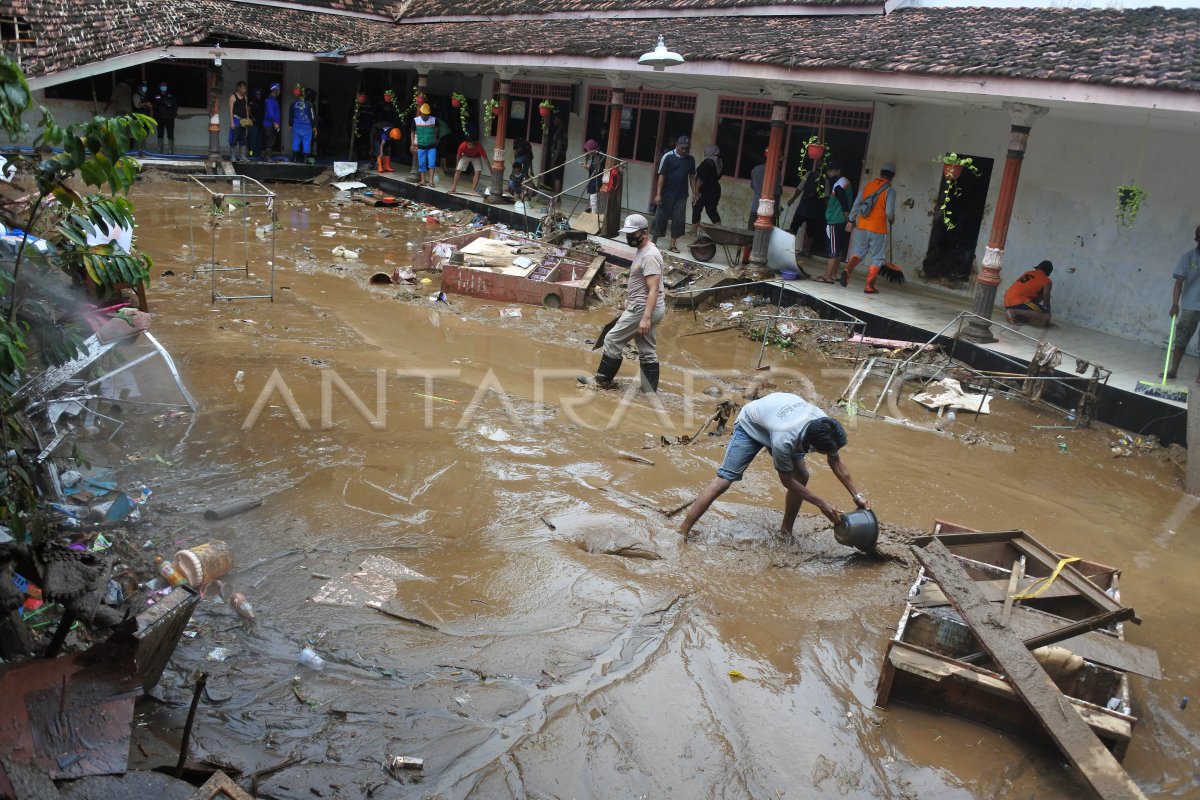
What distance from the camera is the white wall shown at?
36.2 ft

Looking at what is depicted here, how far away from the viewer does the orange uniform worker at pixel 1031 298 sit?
11.7 m

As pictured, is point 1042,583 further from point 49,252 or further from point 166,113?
point 166,113

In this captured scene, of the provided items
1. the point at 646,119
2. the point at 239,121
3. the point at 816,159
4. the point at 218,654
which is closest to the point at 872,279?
the point at 816,159

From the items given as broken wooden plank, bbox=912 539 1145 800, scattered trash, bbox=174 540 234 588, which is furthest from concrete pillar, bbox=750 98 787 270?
scattered trash, bbox=174 540 234 588

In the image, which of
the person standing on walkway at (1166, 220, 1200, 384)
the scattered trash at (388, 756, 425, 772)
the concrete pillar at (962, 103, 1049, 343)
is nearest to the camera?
the scattered trash at (388, 756, 425, 772)

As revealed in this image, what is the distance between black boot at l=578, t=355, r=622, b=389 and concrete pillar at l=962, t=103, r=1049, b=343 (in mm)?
4301

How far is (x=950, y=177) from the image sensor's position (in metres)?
12.1

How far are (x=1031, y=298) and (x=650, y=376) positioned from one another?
18.0 ft

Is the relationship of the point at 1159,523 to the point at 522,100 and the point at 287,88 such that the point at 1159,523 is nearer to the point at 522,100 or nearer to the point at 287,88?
the point at 522,100

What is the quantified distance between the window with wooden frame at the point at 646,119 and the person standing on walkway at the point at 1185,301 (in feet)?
30.1

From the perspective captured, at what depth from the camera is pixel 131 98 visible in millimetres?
21156

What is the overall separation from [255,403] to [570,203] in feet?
40.6

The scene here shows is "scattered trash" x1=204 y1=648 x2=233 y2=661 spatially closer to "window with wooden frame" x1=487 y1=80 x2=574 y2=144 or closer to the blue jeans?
the blue jeans

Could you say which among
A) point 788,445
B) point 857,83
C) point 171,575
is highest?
point 857,83
